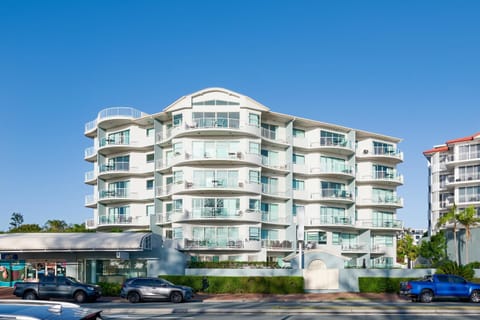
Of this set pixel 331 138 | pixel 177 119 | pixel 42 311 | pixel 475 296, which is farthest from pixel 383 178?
pixel 42 311

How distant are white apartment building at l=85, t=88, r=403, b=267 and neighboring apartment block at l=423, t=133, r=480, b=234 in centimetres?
1250

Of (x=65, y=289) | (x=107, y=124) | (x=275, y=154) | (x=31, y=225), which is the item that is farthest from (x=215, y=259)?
(x=31, y=225)

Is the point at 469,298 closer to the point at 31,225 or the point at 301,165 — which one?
the point at 301,165

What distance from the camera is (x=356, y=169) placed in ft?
241

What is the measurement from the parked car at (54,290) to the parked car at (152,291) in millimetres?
2327

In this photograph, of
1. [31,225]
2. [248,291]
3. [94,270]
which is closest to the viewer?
[248,291]

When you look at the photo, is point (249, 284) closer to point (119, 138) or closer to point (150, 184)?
point (150, 184)

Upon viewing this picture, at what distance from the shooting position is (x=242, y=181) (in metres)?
61.2

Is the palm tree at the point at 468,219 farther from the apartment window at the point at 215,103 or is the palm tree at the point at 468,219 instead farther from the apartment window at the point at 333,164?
the apartment window at the point at 215,103

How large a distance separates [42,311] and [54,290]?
3267 centimetres

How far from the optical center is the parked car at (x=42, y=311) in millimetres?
5688

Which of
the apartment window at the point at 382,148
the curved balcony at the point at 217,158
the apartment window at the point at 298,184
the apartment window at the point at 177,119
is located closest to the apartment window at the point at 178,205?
the curved balcony at the point at 217,158

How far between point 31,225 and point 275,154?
45356mm

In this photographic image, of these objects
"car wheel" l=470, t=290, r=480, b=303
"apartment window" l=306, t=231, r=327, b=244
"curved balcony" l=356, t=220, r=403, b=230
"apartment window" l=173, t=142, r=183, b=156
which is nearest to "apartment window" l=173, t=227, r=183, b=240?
"apartment window" l=173, t=142, r=183, b=156
